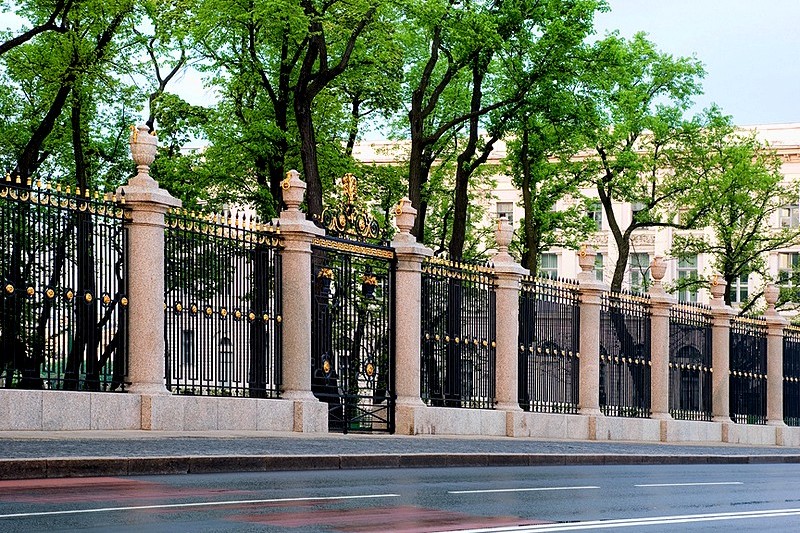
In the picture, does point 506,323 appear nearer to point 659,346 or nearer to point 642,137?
point 659,346

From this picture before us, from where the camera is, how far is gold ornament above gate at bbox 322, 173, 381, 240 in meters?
23.5

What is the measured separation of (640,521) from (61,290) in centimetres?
897

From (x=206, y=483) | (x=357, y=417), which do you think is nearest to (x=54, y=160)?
(x=357, y=417)

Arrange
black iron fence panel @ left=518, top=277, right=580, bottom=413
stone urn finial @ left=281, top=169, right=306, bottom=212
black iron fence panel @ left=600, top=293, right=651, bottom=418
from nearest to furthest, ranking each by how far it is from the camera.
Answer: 1. stone urn finial @ left=281, top=169, right=306, bottom=212
2. black iron fence panel @ left=518, top=277, right=580, bottom=413
3. black iron fence panel @ left=600, top=293, right=651, bottom=418

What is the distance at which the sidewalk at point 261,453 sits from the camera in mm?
14445

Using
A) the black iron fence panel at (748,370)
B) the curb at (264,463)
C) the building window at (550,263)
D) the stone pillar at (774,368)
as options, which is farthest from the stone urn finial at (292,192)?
the building window at (550,263)

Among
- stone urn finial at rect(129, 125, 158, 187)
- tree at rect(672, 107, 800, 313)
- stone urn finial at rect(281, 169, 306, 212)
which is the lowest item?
stone urn finial at rect(281, 169, 306, 212)

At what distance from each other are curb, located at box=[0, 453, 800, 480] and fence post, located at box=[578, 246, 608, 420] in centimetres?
422

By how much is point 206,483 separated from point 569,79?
23675 mm

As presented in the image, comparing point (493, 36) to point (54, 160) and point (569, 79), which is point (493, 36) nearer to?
point (569, 79)

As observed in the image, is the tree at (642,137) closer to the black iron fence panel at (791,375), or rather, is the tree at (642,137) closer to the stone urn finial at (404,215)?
the black iron fence panel at (791,375)

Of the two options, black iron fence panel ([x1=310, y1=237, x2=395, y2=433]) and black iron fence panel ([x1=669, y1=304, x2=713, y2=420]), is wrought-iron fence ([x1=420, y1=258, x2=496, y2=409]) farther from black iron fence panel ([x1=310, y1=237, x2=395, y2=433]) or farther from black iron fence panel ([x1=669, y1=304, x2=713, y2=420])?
black iron fence panel ([x1=669, y1=304, x2=713, y2=420])

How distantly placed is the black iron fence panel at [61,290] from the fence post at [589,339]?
12.9m

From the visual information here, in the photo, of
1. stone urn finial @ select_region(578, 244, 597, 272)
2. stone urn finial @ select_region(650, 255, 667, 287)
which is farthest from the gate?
stone urn finial @ select_region(650, 255, 667, 287)
